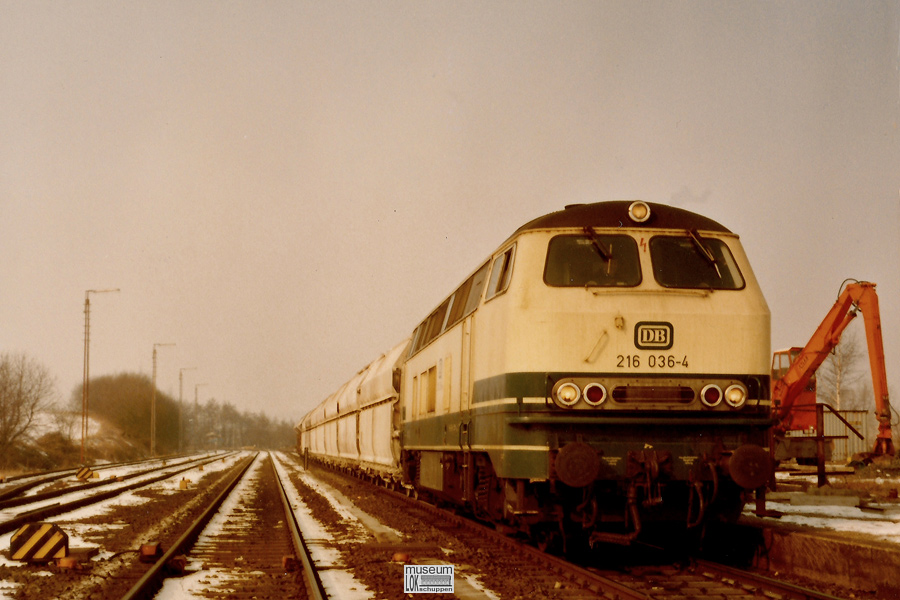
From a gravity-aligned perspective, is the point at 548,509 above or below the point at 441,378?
below

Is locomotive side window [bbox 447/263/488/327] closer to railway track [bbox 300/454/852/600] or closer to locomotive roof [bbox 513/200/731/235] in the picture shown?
locomotive roof [bbox 513/200/731/235]

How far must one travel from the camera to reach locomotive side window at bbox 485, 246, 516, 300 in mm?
9664

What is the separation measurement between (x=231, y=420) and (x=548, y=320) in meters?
190

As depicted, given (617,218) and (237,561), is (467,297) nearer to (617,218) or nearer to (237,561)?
(617,218)

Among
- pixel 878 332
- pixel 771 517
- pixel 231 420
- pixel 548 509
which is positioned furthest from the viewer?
pixel 231 420

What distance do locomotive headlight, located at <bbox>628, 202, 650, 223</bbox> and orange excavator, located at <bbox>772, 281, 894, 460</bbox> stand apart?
473 inches

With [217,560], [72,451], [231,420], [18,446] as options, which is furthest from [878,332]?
[231,420]

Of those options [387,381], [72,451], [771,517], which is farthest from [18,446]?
[771,517]

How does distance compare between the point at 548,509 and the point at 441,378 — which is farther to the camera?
the point at 441,378

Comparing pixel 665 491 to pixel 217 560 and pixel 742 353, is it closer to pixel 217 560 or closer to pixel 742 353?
pixel 742 353

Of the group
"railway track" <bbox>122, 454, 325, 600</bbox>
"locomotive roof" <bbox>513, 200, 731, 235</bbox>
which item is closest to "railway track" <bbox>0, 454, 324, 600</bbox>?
"railway track" <bbox>122, 454, 325, 600</bbox>

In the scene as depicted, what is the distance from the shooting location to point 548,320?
881 centimetres

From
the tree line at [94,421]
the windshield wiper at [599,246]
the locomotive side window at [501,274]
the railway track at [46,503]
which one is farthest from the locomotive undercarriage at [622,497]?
the tree line at [94,421]

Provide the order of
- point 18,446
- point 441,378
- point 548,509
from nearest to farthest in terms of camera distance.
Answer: point 548,509 → point 441,378 → point 18,446
